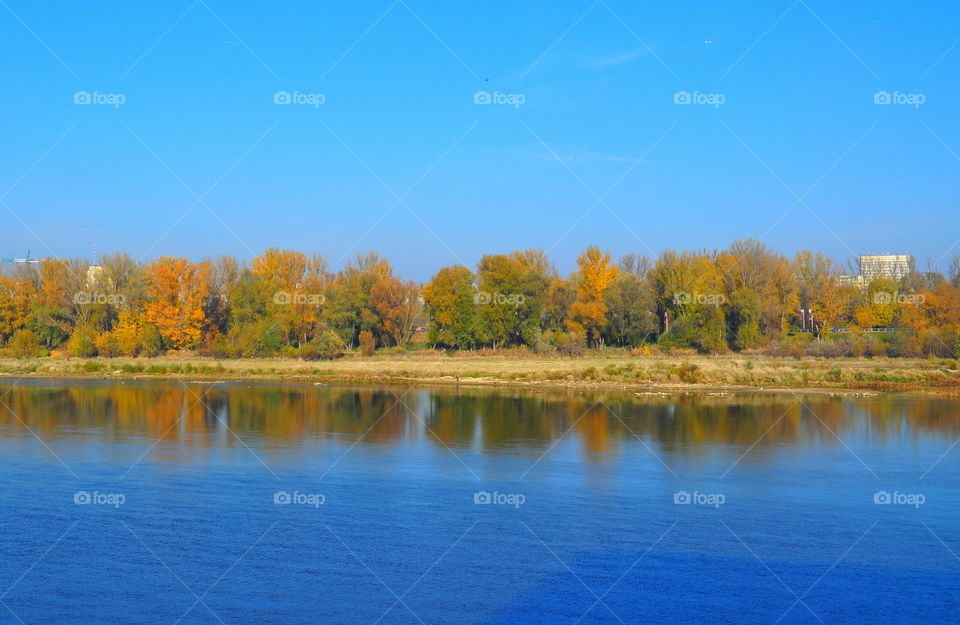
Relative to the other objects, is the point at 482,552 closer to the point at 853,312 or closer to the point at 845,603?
the point at 845,603

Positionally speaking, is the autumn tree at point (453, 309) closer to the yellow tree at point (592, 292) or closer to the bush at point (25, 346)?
the yellow tree at point (592, 292)

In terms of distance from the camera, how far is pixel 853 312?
49000 millimetres

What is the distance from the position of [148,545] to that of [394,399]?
709 inches

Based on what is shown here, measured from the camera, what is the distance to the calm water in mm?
9320

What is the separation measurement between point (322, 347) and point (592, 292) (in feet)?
50.6

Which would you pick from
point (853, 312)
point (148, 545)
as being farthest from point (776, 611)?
point (853, 312)

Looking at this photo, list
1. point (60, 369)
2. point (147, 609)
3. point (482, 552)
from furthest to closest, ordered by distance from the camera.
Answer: point (60, 369) < point (482, 552) < point (147, 609)
